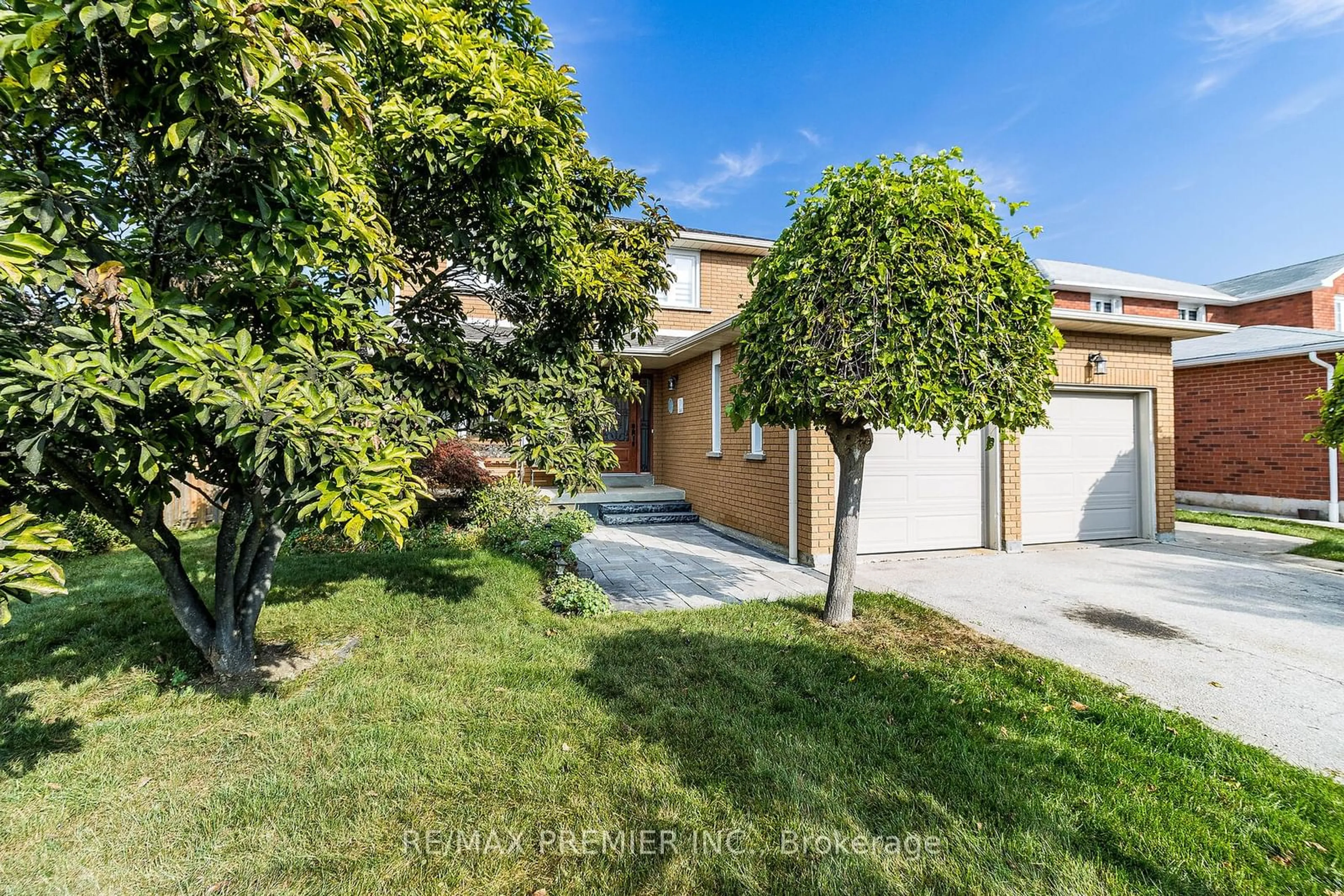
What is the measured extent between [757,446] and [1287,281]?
2424 centimetres

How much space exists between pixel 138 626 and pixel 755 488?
6607 mm

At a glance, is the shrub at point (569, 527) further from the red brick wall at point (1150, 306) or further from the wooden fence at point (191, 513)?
the red brick wall at point (1150, 306)

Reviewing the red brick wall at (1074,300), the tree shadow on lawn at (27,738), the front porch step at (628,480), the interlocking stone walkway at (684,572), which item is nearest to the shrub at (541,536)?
the interlocking stone walkway at (684,572)

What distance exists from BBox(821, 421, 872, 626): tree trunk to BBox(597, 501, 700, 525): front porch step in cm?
564

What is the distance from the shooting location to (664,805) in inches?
88.7

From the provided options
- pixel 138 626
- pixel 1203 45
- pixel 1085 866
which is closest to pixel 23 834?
pixel 138 626

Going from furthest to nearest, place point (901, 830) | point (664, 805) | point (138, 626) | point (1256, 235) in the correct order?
point (1256, 235), point (138, 626), point (664, 805), point (901, 830)

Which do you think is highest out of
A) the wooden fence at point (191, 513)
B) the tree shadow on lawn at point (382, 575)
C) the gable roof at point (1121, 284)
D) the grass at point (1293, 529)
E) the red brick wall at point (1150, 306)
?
the gable roof at point (1121, 284)

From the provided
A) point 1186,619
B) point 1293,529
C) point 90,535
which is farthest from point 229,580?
point 1293,529

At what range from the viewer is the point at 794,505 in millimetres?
6695

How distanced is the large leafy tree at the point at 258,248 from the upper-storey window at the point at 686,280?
360 inches

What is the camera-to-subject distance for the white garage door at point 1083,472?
7.48 meters

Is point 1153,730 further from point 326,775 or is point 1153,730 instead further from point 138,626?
point 138,626

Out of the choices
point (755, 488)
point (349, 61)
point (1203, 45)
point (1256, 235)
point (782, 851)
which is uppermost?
point (1203, 45)
